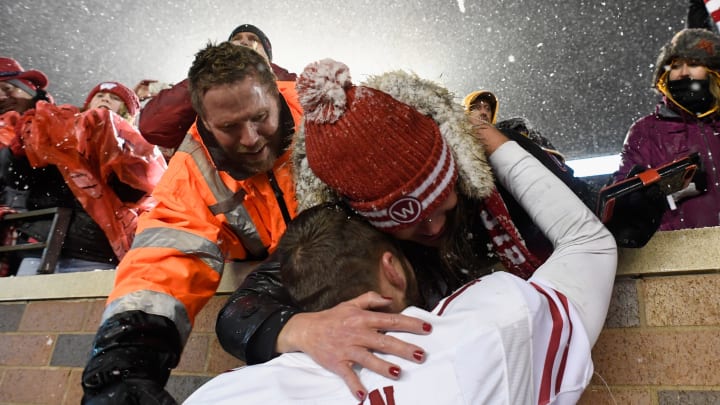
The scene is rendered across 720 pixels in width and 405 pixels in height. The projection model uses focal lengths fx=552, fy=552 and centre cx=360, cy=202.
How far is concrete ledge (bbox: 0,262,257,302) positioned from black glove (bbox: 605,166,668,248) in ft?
4.96

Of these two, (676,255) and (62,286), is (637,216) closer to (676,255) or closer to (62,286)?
(676,255)

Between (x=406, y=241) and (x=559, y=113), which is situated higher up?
(x=406, y=241)

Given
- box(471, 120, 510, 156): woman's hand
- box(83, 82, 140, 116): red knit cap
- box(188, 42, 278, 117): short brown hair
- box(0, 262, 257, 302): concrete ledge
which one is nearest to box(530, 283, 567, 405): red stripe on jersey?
box(471, 120, 510, 156): woman's hand

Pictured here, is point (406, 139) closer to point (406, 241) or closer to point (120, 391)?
point (406, 241)

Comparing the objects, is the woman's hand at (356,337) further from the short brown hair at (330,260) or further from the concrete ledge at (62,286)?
the concrete ledge at (62,286)

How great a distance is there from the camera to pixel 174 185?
1915mm

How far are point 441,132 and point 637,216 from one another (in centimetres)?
55

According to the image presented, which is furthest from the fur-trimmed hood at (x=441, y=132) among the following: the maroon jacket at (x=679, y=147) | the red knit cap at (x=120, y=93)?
the red knit cap at (x=120, y=93)

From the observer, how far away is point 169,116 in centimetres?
228

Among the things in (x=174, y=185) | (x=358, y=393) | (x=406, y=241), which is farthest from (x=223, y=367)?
(x=358, y=393)

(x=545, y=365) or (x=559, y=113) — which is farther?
(x=559, y=113)

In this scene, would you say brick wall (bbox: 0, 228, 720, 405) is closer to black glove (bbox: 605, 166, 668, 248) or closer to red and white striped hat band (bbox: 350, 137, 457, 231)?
black glove (bbox: 605, 166, 668, 248)

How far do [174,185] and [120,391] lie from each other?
76 cm

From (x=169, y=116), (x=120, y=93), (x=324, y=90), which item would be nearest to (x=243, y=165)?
(x=169, y=116)
